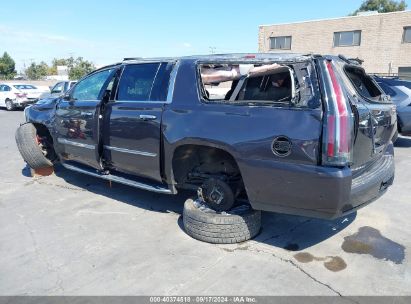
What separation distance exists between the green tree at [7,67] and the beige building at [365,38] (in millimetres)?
61768

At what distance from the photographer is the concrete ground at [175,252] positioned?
2.98 m

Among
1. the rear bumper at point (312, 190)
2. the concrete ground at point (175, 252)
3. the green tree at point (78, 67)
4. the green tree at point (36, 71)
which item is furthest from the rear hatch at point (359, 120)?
the green tree at point (36, 71)

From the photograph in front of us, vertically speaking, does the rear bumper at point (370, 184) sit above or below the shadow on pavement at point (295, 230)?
above

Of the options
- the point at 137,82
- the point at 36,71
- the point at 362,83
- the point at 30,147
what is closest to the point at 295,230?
the point at 362,83

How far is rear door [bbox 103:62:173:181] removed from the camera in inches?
160

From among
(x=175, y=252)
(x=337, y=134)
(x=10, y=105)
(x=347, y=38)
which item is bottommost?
(x=10, y=105)

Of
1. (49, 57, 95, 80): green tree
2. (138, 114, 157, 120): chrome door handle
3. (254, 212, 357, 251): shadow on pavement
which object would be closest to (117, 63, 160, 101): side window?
(138, 114, 157, 120): chrome door handle

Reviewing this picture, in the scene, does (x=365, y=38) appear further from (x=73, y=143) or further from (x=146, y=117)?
(x=146, y=117)

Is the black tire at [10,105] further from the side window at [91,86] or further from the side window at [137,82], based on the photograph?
the side window at [137,82]

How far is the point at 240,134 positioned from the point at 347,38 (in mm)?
32349

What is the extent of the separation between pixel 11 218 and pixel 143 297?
252 centimetres

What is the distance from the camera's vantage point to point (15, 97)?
19.3 m

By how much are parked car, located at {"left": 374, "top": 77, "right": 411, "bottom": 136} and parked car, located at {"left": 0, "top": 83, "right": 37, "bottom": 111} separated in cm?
1770

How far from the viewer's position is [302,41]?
1348 inches
